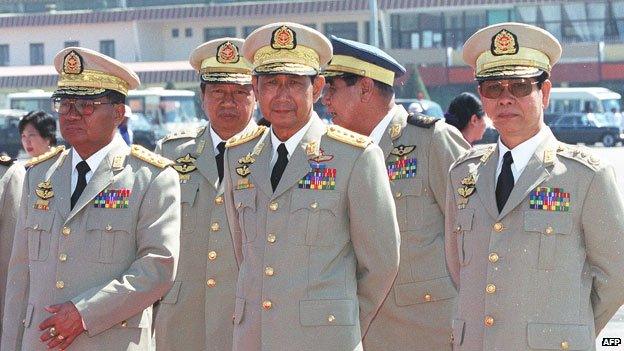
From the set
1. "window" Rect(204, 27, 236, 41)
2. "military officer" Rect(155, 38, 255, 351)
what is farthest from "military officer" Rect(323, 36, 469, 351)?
"window" Rect(204, 27, 236, 41)

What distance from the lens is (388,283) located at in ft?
15.3

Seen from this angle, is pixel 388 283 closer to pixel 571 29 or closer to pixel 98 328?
pixel 98 328

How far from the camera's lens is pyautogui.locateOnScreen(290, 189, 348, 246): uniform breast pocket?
4.59m

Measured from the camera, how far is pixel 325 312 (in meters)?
4.54

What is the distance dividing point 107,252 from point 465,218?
127 centimetres

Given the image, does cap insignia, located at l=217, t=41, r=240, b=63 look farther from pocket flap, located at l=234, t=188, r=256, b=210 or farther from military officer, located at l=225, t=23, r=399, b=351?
pocket flap, located at l=234, t=188, r=256, b=210

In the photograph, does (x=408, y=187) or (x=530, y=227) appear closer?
(x=530, y=227)

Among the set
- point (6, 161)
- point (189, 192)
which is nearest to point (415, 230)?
point (189, 192)

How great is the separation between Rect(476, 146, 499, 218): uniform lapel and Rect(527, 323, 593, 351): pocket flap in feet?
1.32

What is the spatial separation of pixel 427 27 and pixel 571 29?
6.04 meters

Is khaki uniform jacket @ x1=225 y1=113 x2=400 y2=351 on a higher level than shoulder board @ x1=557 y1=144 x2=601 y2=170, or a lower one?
lower

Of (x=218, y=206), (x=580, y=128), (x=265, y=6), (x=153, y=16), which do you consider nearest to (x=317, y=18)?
(x=265, y=6)

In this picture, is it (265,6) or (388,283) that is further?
(265,6)
